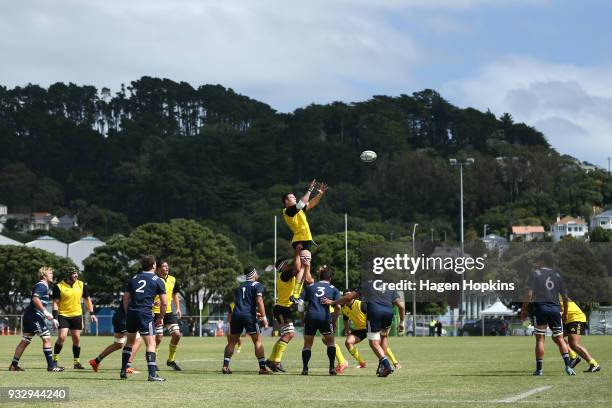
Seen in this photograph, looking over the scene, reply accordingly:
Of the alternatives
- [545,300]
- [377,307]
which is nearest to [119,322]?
[377,307]

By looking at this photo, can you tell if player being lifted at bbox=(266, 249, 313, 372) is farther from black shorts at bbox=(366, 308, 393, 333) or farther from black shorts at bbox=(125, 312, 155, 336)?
black shorts at bbox=(125, 312, 155, 336)

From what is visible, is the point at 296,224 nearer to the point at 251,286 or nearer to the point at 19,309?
the point at 251,286

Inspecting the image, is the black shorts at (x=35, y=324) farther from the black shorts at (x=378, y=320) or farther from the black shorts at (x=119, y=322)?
the black shorts at (x=378, y=320)

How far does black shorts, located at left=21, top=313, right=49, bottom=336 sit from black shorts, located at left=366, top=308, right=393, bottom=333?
657 cm

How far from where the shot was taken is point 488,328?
3285 inches

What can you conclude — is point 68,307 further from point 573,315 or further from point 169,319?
point 573,315

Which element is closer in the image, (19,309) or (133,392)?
(133,392)

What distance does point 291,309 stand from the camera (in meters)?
24.0

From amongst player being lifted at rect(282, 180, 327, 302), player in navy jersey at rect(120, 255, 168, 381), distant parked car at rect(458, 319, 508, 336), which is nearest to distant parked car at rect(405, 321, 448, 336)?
distant parked car at rect(458, 319, 508, 336)

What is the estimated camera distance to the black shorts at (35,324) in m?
24.3

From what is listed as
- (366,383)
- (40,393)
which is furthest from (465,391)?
(40,393)

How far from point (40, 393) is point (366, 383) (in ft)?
18.3

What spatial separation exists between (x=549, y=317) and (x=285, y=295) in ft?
16.9

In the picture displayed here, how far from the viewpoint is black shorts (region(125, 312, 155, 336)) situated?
20.8m
